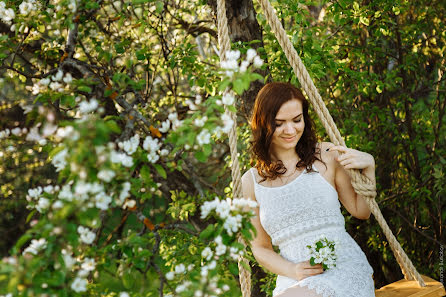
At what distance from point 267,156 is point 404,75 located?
152cm

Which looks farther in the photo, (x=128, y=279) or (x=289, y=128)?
(x=289, y=128)

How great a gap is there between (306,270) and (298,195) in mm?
297

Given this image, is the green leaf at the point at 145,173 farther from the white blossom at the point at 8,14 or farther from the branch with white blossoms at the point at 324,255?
the white blossom at the point at 8,14

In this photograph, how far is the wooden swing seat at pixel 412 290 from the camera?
1.85 metres

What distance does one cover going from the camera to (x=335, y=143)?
6.10 ft

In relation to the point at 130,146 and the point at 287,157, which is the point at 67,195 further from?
the point at 287,157

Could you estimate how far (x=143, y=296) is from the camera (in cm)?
140

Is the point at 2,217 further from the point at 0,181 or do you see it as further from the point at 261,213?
the point at 261,213

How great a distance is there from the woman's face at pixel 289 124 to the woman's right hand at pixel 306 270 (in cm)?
46

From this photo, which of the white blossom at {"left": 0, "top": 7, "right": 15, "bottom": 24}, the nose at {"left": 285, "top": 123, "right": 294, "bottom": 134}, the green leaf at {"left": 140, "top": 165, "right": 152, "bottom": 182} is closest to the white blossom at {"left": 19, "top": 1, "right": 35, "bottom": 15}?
the white blossom at {"left": 0, "top": 7, "right": 15, "bottom": 24}

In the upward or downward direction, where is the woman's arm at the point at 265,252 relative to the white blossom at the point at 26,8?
downward

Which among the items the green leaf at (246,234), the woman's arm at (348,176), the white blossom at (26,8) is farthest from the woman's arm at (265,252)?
the white blossom at (26,8)

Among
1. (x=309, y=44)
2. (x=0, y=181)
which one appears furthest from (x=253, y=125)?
(x=0, y=181)

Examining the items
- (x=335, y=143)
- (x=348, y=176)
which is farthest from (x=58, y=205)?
(x=348, y=176)
